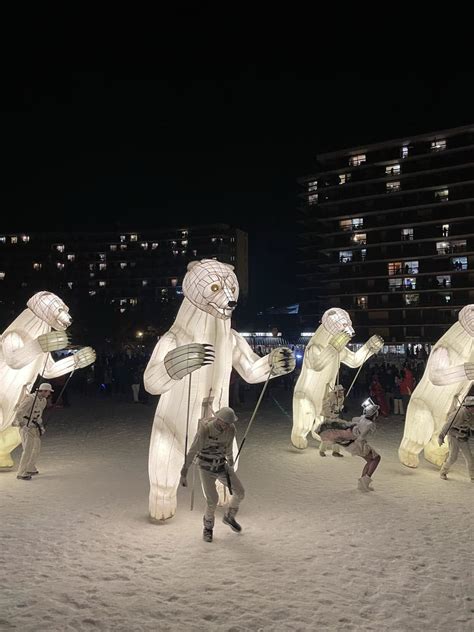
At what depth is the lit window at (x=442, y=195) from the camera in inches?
1910

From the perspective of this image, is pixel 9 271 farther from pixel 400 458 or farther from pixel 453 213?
pixel 400 458

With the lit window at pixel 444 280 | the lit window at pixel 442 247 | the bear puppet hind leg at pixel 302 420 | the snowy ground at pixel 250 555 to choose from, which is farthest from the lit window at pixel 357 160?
the snowy ground at pixel 250 555

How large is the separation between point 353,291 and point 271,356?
46633 millimetres

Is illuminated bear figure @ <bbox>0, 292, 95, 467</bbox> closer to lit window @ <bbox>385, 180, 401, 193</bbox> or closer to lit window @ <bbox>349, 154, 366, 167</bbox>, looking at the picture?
lit window @ <bbox>385, 180, 401, 193</bbox>

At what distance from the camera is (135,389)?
16844 millimetres

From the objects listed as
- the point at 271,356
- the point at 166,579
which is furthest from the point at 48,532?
the point at 271,356

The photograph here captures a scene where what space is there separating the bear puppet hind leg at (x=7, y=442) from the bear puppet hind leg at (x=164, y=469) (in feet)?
10.9

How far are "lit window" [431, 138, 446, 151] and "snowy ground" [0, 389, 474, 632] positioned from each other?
1828 inches

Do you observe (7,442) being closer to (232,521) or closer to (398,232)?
(232,521)

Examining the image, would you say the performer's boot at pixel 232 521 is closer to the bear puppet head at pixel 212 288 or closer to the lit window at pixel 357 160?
the bear puppet head at pixel 212 288

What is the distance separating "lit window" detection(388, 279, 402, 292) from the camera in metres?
50.7

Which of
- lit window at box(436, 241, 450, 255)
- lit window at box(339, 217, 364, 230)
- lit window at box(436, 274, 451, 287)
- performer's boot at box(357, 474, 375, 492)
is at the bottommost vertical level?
performer's boot at box(357, 474, 375, 492)

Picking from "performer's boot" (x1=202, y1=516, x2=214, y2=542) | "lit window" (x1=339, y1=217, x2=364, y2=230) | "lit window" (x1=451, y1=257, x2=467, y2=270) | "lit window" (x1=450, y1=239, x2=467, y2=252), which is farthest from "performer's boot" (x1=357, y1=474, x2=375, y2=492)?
"lit window" (x1=339, y1=217, x2=364, y2=230)

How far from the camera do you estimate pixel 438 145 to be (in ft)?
163
